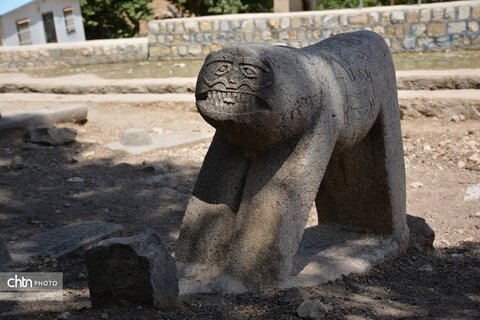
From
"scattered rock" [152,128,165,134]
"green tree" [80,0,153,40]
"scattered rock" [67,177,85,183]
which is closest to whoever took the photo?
"scattered rock" [67,177,85,183]

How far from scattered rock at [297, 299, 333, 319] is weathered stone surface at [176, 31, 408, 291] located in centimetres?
28

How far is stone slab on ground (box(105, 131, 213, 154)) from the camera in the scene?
6.62 meters

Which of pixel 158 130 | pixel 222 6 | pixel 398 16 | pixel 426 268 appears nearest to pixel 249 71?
pixel 426 268

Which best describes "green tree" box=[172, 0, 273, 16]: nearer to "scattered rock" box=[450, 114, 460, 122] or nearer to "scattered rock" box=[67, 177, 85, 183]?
"scattered rock" box=[450, 114, 460, 122]

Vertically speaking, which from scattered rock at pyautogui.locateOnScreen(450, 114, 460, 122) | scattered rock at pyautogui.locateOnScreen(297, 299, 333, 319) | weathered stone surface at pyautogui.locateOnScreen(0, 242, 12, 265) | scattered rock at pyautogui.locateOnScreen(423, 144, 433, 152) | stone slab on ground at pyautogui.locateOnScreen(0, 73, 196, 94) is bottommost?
scattered rock at pyautogui.locateOnScreen(423, 144, 433, 152)

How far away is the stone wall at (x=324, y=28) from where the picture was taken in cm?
940

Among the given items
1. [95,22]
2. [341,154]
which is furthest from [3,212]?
[95,22]

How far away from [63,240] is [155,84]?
4429 mm

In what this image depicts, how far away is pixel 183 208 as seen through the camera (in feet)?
16.7

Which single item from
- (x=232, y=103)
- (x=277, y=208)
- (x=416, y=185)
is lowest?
(x=416, y=185)

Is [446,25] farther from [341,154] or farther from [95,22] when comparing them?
[95,22]

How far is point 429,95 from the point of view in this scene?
6.78 m

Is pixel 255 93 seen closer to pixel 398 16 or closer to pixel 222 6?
pixel 398 16

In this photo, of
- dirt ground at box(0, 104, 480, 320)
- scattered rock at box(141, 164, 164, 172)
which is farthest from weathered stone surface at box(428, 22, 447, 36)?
scattered rock at box(141, 164, 164, 172)
